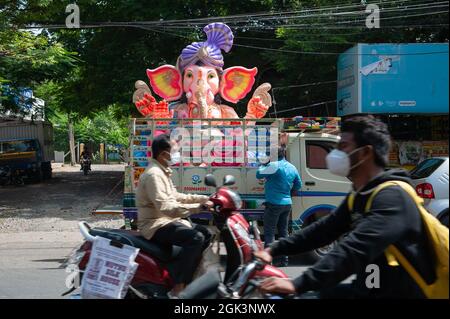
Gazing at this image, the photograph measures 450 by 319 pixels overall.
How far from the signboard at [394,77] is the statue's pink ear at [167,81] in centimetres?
599

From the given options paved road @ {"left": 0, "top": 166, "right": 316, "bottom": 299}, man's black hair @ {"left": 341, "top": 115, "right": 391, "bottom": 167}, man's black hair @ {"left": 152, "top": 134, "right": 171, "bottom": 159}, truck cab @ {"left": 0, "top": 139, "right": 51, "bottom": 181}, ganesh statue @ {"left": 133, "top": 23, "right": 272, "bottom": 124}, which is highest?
ganesh statue @ {"left": 133, "top": 23, "right": 272, "bottom": 124}

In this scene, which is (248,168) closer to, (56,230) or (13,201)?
(56,230)

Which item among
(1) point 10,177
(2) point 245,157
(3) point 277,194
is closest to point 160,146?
(3) point 277,194

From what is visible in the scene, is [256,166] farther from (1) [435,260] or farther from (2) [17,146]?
(2) [17,146]

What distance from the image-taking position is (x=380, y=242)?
261 cm

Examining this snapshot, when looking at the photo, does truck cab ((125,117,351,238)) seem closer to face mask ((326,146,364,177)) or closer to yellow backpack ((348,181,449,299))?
face mask ((326,146,364,177))

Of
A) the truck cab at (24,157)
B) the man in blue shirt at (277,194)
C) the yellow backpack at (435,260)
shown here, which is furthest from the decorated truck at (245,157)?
the truck cab at (24,157)

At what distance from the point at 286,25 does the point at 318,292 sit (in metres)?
14.2

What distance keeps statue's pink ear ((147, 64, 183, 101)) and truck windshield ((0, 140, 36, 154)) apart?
15.6 m

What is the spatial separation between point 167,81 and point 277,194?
5.21 m

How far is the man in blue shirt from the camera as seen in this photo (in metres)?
8.13

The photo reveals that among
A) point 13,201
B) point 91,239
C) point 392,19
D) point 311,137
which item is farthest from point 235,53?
point 91,239

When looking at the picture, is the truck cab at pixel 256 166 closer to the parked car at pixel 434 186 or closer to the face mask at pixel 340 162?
the parked car at pixel 434 186

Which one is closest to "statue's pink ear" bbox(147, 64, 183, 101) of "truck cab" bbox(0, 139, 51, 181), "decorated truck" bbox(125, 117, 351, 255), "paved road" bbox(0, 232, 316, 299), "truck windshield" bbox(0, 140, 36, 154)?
"decorated truck" bbox(125, 117, 351, 255)
